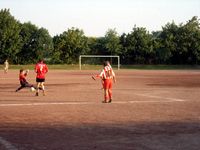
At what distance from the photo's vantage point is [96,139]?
9617 mm

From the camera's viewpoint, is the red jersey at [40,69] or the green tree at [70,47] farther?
the green tree at [70,47]

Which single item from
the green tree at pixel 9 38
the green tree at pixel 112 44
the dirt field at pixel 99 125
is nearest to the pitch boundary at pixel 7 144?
the dirt field at pixel 99 125

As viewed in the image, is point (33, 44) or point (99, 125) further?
point (33, 44)

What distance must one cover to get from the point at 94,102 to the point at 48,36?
3211 inches

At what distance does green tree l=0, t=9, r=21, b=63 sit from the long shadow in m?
70.9

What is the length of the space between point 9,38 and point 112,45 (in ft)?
67.4

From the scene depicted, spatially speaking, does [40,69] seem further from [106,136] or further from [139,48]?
[139,48]

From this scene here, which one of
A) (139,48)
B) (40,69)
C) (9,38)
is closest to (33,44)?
(9,38)

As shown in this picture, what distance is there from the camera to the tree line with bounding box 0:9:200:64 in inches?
3275

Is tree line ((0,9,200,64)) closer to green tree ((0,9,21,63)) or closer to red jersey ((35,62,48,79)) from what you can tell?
green tree ((0,9,21,63))

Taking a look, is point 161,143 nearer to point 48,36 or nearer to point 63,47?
point 63,47

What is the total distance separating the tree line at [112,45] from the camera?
83.2m

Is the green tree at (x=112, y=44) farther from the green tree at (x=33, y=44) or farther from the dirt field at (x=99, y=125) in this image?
the dirt field at (x=99, y=125)

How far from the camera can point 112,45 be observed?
8688 centimetres
